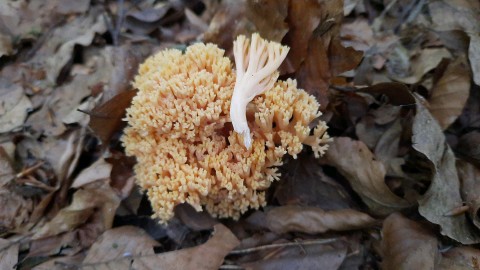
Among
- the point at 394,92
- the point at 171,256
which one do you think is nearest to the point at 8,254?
the point at 171,256

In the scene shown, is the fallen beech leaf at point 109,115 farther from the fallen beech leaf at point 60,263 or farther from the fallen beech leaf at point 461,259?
the fallen beech leaf at point 461,259

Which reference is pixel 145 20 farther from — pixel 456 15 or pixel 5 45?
pixel 456 15

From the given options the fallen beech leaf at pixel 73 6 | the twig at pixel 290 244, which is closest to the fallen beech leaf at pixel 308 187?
the twig at pixel 290 244

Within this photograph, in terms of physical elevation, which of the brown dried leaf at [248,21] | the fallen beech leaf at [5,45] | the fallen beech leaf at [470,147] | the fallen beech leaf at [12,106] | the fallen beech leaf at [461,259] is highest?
the brown dried leaf at [248,21]

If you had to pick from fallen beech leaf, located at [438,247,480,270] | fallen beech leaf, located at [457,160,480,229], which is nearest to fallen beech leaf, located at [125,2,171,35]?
fallen beech leaf, located at [457,160,480,229]

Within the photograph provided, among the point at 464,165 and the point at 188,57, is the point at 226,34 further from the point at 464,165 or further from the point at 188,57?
the point at 464,165

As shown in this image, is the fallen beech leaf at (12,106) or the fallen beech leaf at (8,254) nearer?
the fallen beech leaf at (8,254)

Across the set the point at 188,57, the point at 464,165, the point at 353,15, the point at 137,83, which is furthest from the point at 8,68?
the point at 464,165

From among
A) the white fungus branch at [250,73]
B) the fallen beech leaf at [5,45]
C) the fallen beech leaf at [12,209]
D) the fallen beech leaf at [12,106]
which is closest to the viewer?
the white fungus branch at [250,73]
